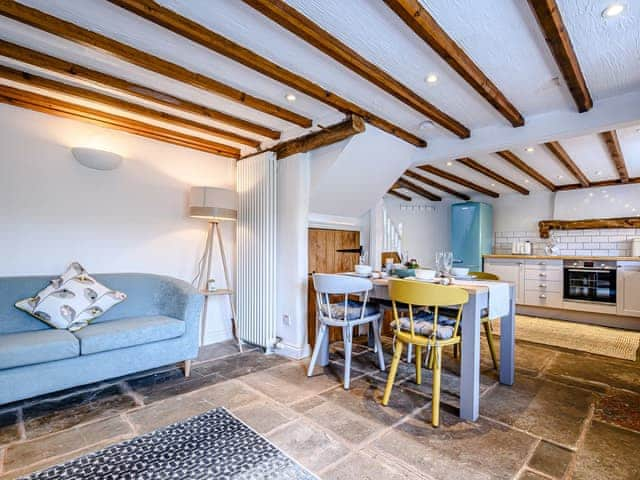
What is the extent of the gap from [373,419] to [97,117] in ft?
11.2

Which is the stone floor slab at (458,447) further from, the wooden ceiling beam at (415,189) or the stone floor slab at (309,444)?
the wooden ceiling beam at (415,189)

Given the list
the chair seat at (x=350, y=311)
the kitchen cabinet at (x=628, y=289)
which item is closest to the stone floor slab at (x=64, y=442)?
the chair seat at (x=350, y=311)

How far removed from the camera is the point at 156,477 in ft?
5.20

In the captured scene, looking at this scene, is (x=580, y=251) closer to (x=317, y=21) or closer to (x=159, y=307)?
→ (x=317, y=21)

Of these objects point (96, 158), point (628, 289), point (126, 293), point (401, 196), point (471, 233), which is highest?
point (401, 196)

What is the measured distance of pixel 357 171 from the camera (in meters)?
3.45

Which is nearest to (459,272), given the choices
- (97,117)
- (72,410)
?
(72,410)

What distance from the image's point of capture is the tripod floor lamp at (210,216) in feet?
11.0

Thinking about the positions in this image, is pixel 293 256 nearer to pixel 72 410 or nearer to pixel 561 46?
pixel 72 410

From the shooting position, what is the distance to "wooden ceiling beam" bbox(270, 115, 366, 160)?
9.50 feet

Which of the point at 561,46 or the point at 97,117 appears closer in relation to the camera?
the point at 561,46

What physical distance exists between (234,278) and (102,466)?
2.48 metres

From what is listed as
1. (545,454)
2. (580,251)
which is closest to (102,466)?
(545,454)

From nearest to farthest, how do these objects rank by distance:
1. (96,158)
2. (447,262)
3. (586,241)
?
(447,262)
(96,158)
(586,241)
